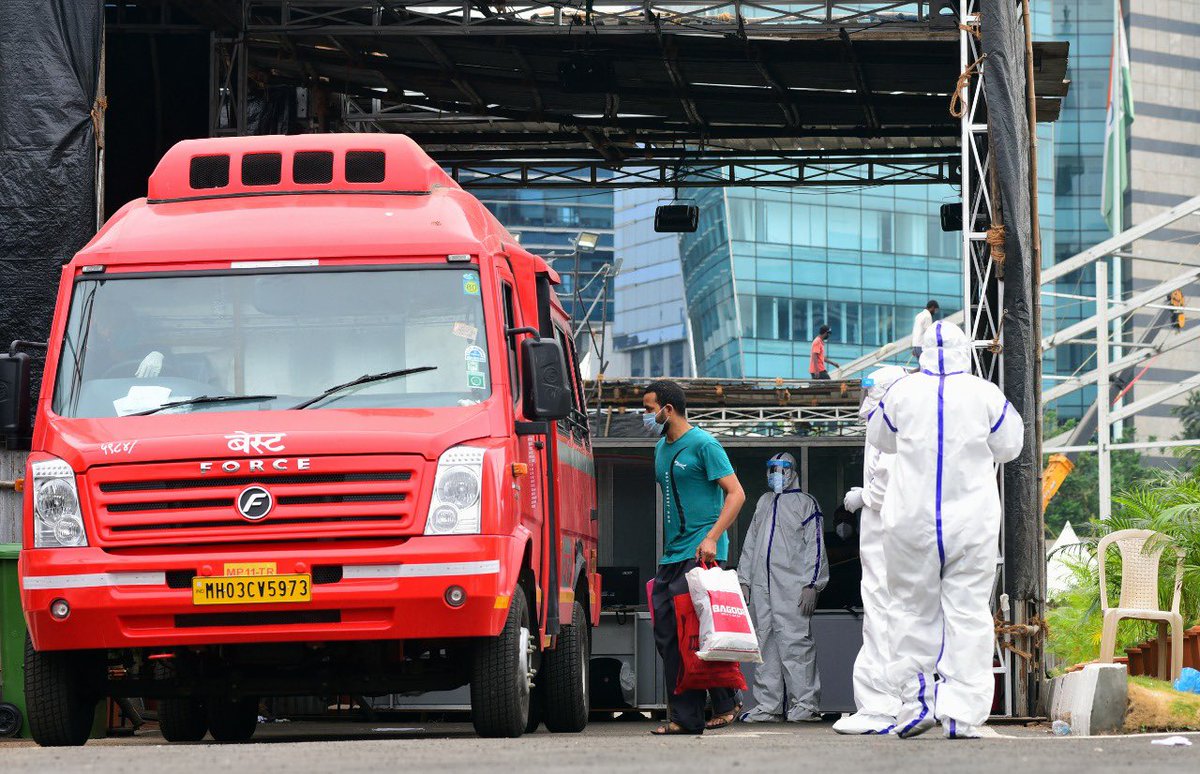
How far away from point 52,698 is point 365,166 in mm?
3089

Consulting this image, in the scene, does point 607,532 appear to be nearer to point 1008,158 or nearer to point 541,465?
point 1008,158

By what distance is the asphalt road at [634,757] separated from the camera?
20.2ft

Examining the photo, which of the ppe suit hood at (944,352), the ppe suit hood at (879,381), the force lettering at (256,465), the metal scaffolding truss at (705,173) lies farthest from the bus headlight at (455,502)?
the metal scaffolding truss at (705,173)

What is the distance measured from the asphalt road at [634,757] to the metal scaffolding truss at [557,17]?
1153 centimetres

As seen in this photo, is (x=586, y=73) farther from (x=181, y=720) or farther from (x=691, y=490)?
(x=181, y=720)

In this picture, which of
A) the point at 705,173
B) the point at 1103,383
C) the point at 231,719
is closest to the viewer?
the point at 231,719

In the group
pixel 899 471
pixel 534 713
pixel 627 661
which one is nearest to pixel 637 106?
pixel 627 661

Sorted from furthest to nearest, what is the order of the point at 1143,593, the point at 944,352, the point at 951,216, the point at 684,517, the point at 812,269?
the point at 812,269, the point at 951,216, the point at 1143,593, the point at 684,517, the point at 944,352

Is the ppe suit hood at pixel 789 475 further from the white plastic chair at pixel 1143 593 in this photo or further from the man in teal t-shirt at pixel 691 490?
the man in teal t-shirt at pixel 691 490

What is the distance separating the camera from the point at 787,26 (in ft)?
63.4

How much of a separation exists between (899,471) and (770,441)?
7.89 metres

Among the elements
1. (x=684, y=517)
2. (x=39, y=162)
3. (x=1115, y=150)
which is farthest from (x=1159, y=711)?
(x=1115, y=150)

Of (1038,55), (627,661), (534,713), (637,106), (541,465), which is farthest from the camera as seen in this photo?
(637,106)

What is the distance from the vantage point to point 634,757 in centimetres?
669
